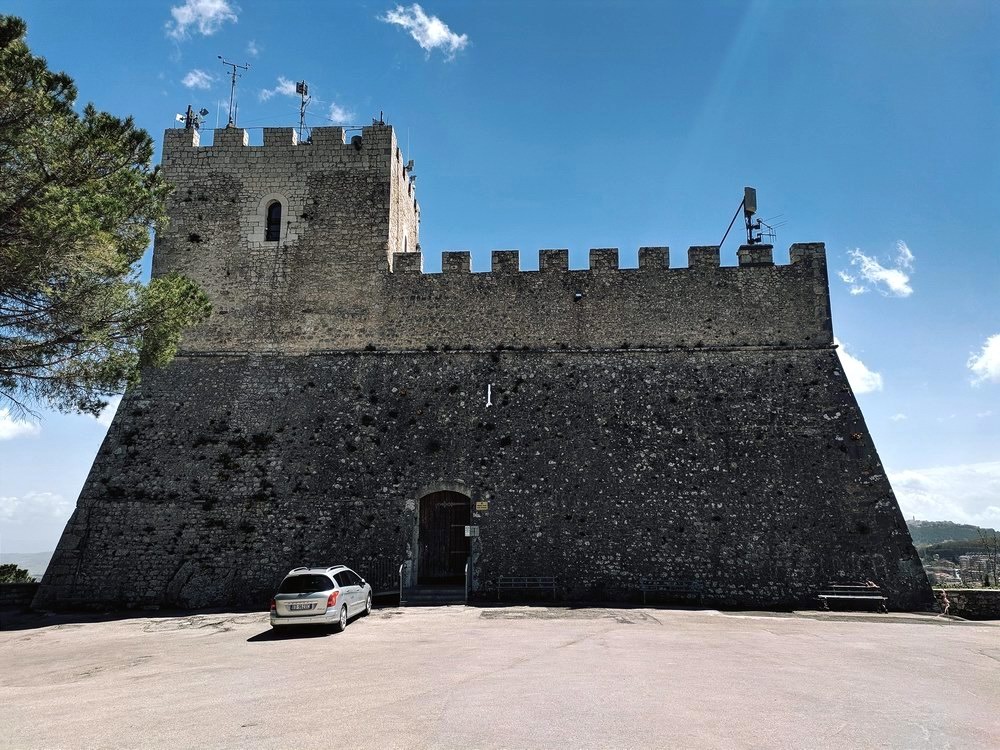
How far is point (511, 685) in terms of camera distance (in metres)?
7.44

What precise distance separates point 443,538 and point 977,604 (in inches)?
519

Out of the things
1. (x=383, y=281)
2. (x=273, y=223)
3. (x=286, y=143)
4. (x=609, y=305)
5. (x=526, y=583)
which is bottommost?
(x=526, y=583)

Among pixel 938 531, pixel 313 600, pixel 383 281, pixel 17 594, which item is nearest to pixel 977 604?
pixel 313 600

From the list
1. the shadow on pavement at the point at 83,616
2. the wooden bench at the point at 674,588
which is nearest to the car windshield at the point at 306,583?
the shadow on pavement at the point at 83,616

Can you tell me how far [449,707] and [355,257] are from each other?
14544 millimetres

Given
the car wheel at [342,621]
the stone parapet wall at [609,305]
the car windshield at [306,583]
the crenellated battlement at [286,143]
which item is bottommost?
the car wheel at [342,621]

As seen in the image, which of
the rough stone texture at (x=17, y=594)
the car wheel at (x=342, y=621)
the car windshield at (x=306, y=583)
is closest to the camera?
the car windshield at (x=306, y=583)

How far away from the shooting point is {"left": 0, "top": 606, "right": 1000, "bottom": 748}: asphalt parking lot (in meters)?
5.91

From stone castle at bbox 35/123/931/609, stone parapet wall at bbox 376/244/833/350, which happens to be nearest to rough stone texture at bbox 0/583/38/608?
stone castle at bbox 35/123/931/609

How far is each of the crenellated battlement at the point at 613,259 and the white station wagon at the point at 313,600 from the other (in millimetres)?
9721

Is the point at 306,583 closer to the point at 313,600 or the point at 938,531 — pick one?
the point at 313,600

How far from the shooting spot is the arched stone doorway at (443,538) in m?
16.7

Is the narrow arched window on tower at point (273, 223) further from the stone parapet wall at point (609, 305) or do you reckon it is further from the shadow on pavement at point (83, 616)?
the shadow on pavement at point (83, 616)

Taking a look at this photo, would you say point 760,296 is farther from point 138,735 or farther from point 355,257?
point 138,735
